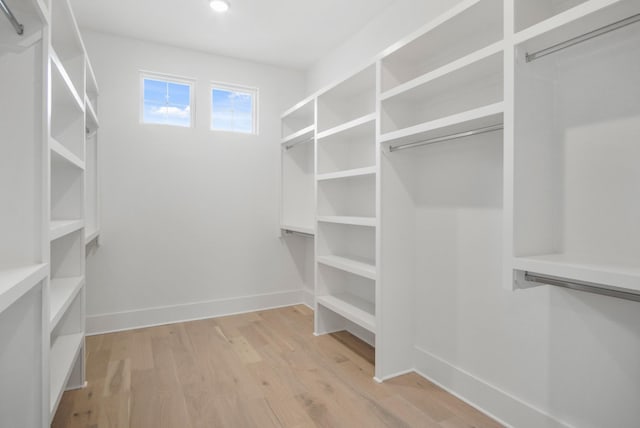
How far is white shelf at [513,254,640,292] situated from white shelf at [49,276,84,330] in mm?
1981

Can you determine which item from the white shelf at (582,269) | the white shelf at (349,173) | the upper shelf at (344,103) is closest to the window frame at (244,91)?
the upper shelf at (344,103)

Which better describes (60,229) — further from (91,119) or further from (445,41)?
(445,41)

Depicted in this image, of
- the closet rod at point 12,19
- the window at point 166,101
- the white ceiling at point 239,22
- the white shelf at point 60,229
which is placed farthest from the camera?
the window at point 166,101

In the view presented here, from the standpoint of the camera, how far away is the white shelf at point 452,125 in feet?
5.24

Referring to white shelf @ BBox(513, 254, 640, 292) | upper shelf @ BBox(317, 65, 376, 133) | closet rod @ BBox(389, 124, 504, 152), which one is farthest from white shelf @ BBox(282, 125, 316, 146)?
white shelf @ BBox(513, 254, 640, 292)

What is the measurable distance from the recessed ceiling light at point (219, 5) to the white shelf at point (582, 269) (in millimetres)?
2685

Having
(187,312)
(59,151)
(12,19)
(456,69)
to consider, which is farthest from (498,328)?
(187,312)

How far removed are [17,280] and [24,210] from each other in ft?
1.12

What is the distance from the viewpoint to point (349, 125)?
8.82ft

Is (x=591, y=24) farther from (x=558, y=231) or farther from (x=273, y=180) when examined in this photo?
(x=273, y=180)

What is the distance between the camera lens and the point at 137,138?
11.0ft

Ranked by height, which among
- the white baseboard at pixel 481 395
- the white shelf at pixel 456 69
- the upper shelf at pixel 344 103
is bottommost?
the white baseboard at pixel 481 395

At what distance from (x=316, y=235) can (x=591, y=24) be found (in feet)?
7.55

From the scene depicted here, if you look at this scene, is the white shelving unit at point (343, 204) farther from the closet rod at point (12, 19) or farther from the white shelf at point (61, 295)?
the closet rod at point (12, 19)
